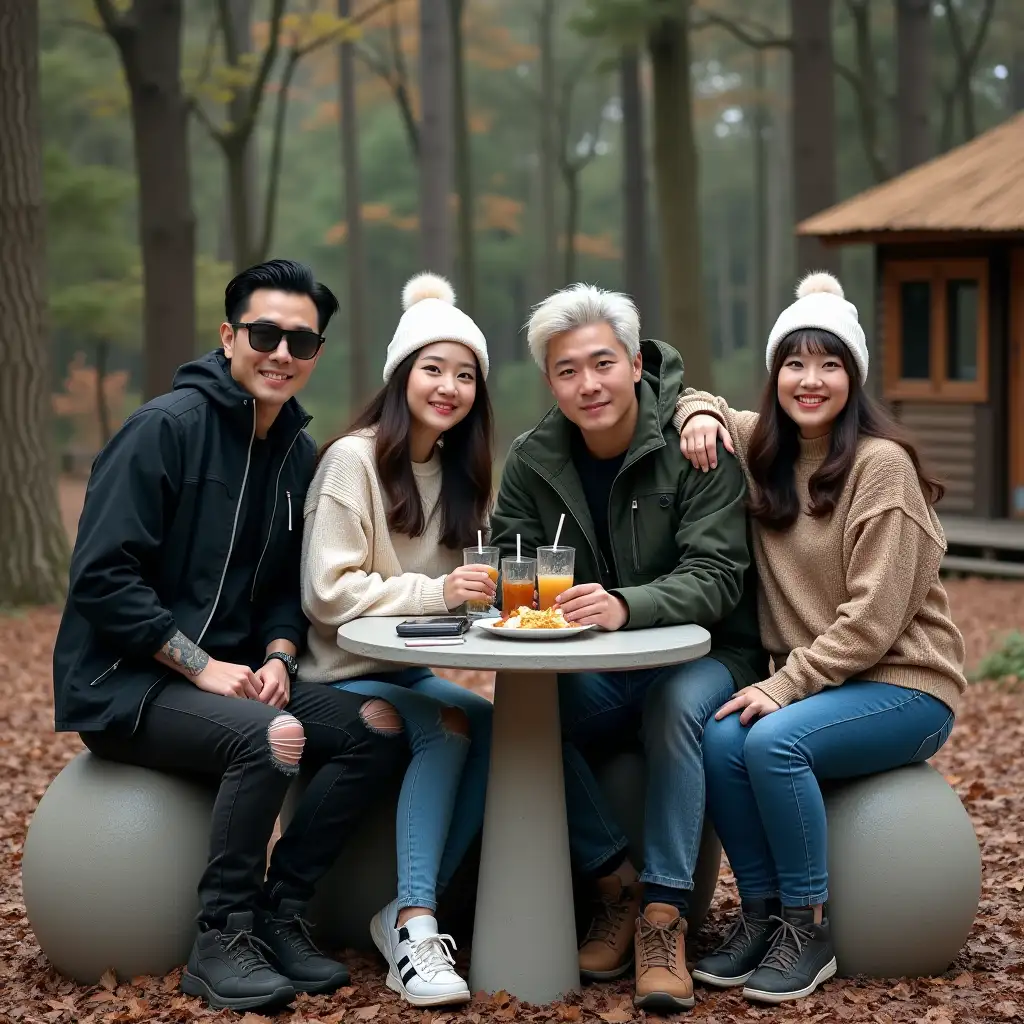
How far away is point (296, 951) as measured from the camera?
407 centimetres

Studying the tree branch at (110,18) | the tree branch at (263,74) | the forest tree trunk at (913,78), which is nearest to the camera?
A: the tree branch at (110,18)

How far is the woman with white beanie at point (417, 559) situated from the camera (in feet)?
13.4

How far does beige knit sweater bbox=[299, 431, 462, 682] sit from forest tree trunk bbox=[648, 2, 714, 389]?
1094 centimetres

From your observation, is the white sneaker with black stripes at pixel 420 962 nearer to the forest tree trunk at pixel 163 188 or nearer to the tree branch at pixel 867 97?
the forest tree trunk at pixel 163 188

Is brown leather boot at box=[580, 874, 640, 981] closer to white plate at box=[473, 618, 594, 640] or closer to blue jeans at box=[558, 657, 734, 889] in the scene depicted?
blue jeans at box=[558, 657, 734, 889]

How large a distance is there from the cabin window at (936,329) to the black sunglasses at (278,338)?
10670 millimetres

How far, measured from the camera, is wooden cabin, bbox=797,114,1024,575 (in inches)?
525

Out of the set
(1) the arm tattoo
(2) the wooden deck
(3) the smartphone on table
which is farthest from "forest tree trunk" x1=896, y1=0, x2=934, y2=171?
(1) the arm tattoo

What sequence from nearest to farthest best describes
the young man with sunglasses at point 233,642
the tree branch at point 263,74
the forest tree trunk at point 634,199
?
1. the young man with sunglasses at point 233,642
2. the tree branch at point 263,74
3. the forest tree trunk at point 634,199

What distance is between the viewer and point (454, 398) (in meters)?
4.48

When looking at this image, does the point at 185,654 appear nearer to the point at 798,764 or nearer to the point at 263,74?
the point at 798,764

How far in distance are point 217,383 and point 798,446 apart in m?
1.72

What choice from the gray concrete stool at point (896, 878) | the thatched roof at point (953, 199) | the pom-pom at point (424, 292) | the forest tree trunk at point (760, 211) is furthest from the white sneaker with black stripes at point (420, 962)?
the forest tree trunk at point (760, 211)

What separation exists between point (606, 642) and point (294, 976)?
1.26 m
